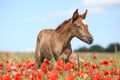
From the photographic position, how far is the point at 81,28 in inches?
411

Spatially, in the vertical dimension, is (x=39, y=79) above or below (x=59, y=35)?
below

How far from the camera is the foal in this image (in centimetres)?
1046

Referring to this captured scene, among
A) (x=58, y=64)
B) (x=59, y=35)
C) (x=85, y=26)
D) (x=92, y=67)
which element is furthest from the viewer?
(x=59, y=35)

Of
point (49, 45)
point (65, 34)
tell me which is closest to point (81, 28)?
point (65, 34)

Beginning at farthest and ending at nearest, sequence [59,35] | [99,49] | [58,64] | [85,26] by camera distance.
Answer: [99,49] → [59,35] → [85,26] → [58,64]

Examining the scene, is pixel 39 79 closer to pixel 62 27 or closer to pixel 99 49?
pixel 62 27

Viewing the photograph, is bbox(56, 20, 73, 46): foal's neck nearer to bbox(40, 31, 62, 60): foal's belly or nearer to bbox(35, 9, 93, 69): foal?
bbox(35, 9, 93, 69): foal

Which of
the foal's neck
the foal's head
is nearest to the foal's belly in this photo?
the foal's neck

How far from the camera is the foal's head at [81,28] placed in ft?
34.0

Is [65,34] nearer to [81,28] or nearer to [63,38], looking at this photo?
[63,38]

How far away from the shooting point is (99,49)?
42.0 metres

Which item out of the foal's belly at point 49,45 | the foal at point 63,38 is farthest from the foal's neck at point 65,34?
the foal's belly at point 49,45

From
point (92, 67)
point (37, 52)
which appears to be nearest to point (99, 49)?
point (37, 52)

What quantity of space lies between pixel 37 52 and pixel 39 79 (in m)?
6.12
